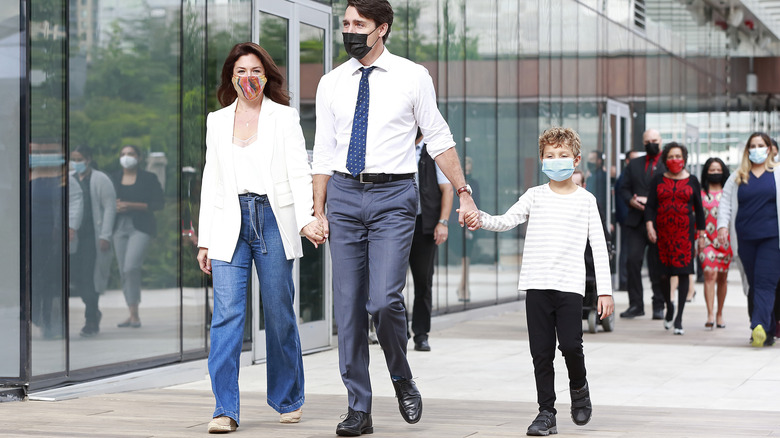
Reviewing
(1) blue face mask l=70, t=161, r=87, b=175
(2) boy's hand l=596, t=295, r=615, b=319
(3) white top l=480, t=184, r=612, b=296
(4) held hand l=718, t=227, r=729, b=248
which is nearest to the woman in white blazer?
(3) white top l=480, t=184, r=612, b=296

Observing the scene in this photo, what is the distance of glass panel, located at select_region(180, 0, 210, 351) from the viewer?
8734 millimetres

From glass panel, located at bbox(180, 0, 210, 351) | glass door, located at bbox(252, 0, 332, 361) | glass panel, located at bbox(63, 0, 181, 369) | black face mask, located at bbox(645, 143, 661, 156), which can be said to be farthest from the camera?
black face mask, located at bbox(645, 143, 661, 156)

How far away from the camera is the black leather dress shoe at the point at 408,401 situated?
Answer: 5832 millimetres

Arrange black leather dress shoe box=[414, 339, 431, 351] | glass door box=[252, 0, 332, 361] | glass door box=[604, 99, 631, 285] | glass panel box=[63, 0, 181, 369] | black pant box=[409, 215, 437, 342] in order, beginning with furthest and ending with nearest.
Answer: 1. glass door box=[604, 99, 631, 285]
2. black leather dress shoe box=[414, 339, 431, 351]
3. black pant box=[409, 215, 437, 342]
4. glass door box=[252, 0, 332, 361]
5. glass panel box=[63, 0, 181, 369]

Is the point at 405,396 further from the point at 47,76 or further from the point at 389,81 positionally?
the point at 47,76

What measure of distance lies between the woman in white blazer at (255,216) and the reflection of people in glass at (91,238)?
1.77m

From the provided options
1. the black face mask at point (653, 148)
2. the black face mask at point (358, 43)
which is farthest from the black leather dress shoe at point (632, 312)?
the black face mask at point (358, 43)

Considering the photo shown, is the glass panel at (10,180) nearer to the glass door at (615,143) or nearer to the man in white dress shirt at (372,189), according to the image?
the man in white dress shirt at (372,189)

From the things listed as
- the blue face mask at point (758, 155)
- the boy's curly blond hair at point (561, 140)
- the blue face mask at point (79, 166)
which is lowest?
the blue face mask at point (79, 166)

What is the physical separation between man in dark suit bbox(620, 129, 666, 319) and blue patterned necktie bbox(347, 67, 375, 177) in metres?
7.41

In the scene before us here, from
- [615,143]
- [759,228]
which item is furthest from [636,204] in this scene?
[615,143]

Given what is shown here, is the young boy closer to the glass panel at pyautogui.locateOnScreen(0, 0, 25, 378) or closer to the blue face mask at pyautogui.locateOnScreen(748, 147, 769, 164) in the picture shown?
the glass panel at pyautogui.locateOnScreen(0, 0, 25, 378)

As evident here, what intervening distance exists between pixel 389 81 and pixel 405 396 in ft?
4.77

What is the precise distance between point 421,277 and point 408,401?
4.32m
